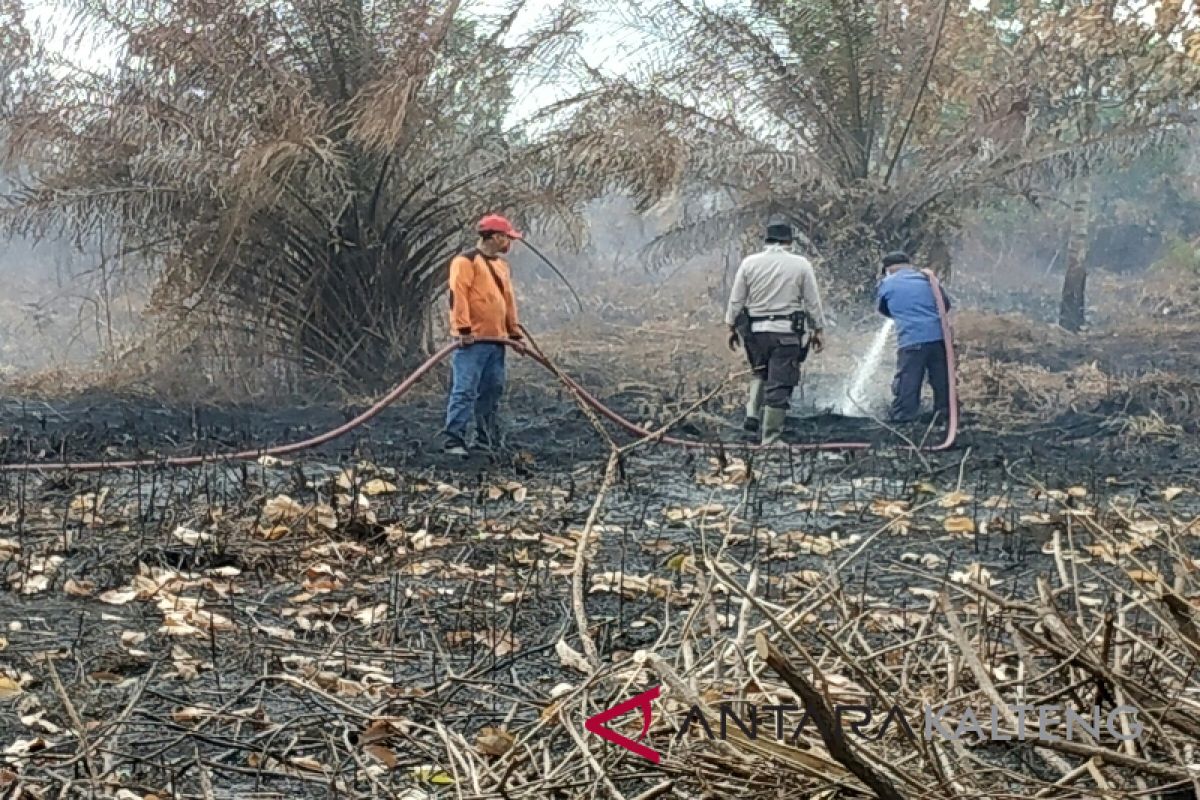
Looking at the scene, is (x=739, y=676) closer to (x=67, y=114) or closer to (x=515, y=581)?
(x=515, y=581)

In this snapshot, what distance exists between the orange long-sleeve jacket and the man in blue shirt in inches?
121

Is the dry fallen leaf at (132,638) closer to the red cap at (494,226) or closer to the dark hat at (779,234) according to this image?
the red cap at (494,226)

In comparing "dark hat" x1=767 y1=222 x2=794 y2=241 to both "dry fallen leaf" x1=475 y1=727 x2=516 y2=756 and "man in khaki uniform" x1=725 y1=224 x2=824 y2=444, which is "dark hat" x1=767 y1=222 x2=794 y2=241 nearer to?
"man in khaki uniform" x1=725 y1=224 x2=824 y2=444

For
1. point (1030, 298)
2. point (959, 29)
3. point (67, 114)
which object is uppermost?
point (959, 29)

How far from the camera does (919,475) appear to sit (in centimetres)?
780

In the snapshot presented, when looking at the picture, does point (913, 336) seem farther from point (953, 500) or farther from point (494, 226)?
point (494, 226)

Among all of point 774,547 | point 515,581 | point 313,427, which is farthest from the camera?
point 313,427

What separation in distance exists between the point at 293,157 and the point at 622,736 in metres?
8.28

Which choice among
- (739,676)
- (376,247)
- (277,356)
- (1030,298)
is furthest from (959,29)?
(1030,298)

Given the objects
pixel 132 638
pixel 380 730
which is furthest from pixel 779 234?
pixel 380 730

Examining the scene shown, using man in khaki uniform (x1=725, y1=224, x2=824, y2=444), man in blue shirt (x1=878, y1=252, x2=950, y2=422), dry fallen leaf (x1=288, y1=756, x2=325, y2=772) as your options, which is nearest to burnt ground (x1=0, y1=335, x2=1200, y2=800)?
dry fallen leaf (x1=288, y1=756, x2=325, y2=772)

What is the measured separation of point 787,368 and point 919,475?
143 cm

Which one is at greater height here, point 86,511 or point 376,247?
point 376,247

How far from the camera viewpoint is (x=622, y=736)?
2.65m
